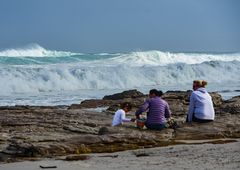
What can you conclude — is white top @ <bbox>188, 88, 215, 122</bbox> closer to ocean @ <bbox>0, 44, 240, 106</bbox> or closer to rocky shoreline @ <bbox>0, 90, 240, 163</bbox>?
rocky shoreline @ <bbox>0, 90, 240, 163</bbox>

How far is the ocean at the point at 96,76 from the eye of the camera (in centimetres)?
3475

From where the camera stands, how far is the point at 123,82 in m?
46.2

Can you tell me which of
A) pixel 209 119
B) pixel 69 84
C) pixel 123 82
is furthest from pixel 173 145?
pixel 123 82

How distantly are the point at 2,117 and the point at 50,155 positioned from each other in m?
6.10

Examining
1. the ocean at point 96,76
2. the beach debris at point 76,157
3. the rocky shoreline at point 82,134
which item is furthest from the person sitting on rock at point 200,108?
the ocean at point 96,76

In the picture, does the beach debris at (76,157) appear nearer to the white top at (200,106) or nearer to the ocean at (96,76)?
the white top at (200,106)

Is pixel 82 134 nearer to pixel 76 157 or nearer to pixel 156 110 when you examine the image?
pixel 156 110

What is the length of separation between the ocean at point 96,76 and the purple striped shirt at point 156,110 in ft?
52.6

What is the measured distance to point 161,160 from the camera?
27.3ft

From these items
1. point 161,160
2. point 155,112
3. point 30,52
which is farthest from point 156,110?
point 30,52

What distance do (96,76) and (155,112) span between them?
34.3m

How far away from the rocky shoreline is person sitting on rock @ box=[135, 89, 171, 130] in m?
0.16

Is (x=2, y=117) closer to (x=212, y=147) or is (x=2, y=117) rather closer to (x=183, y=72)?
(x=212, y=147)

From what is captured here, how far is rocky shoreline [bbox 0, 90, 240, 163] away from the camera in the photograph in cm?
942
